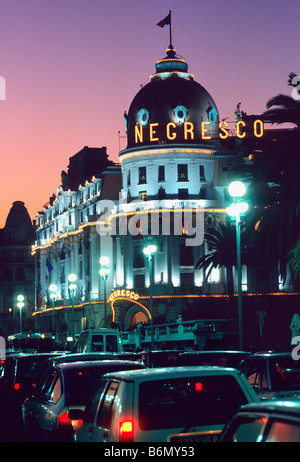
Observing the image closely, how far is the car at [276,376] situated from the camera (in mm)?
15945

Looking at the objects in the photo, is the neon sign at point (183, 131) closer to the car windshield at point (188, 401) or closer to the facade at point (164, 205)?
the facade at point (164, 205)

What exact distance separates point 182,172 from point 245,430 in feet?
282

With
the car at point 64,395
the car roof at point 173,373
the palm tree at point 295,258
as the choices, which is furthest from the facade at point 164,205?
the car roof at point 173,373

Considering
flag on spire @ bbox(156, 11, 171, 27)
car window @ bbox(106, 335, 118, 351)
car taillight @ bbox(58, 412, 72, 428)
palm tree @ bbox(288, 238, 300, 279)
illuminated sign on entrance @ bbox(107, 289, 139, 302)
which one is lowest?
car taillight @ bbox(58, 412, 72, 428)

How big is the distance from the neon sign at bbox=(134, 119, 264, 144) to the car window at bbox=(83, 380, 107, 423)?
7899 centimetres

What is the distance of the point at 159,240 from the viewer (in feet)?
296

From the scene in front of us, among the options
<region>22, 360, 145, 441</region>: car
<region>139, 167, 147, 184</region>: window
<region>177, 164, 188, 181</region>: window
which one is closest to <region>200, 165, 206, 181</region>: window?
<region>177, 164, 188, 181</region>: window

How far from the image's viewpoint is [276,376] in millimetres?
16250

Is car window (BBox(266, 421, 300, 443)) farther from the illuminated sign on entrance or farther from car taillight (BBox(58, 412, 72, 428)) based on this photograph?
the illuminated sign on entrance

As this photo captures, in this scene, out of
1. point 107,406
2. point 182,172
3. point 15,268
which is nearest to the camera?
point 107,406

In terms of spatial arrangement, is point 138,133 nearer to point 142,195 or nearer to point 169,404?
point 142,195

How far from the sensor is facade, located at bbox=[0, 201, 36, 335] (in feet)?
455

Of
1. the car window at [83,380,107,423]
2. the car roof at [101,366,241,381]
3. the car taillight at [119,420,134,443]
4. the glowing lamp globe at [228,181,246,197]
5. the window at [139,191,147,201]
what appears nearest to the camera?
the car taillight at [119,420,134,443]

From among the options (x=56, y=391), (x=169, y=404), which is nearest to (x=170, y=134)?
(x=56, y=391)
